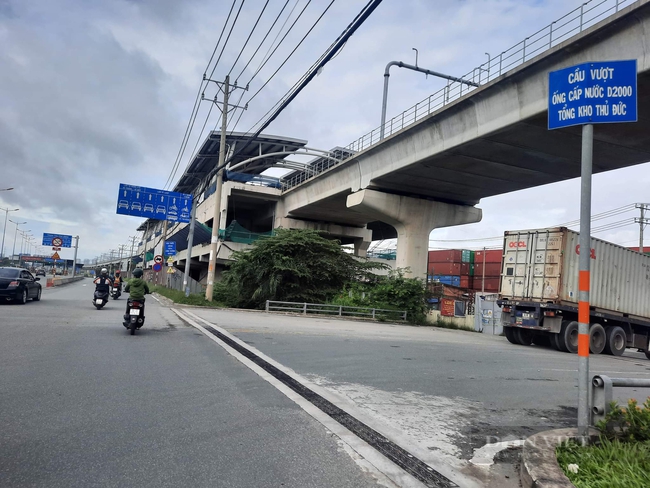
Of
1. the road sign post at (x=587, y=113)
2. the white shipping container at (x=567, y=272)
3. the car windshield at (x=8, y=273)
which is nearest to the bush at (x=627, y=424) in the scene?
the road sign post at (x=587, y=113)

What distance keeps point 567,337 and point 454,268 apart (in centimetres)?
3929

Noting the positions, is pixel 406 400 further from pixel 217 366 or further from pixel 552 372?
pixel 552 372

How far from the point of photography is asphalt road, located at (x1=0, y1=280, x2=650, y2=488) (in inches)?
165

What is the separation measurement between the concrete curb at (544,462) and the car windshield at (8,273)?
2006 centimetres

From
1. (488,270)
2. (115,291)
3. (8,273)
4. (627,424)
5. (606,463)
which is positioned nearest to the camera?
(606,463)

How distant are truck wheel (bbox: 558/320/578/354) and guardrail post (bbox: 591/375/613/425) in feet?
44.2

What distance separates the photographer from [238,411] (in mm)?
5898

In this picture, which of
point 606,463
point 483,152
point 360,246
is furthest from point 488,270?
point 606,463

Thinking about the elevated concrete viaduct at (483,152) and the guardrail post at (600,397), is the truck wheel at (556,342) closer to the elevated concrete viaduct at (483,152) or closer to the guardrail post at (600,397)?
the elevated concrete viaduct at (483,152)

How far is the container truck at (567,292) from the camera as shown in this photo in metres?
17.2

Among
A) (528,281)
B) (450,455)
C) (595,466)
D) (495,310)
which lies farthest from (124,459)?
(495,310)

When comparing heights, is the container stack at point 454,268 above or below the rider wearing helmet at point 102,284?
above

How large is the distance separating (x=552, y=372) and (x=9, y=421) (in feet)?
32.9

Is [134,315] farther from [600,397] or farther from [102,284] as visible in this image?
[600,397]
